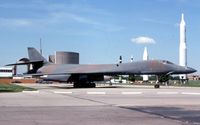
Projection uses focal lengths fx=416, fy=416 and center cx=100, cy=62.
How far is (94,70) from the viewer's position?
2015 inches

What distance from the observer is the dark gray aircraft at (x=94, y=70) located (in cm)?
4734

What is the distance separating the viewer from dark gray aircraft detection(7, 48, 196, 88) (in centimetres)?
4734

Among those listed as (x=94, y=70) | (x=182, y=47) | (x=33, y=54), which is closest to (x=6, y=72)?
(x=182, y=47)

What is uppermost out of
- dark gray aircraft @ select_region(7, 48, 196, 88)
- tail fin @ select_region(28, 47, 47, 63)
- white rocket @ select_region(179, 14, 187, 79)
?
white rocket @ select_region(179, 14, 187, 79)

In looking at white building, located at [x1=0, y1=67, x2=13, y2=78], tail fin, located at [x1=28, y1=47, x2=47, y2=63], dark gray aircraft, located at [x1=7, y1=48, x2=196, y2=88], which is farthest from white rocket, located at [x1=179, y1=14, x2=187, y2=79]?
white building, located at [x1=0, y1=67, x2=13, y2=78]

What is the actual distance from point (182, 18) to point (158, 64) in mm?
54829

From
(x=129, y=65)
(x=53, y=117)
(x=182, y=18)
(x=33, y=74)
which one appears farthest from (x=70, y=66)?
(x=182, y=18)

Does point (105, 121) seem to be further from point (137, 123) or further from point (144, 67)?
point (144, 67)

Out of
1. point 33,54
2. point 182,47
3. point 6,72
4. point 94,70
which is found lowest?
point 94,70

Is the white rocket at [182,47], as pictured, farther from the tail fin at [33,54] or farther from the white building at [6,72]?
the white building at [6,72]

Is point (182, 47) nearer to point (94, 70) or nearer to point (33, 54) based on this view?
point (33, 54)

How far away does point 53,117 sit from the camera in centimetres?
1305

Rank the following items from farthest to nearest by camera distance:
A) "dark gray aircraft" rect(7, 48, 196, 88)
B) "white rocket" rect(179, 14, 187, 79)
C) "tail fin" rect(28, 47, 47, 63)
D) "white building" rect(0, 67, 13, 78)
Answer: "white building" rect(0, 67, 13, 78)
"white rocket" rect(179, 14, 187, 79)
"tail fin" rect(28, 47, 47, 63)
"dark gray aircraft" rect(7, 48, 196, 88)

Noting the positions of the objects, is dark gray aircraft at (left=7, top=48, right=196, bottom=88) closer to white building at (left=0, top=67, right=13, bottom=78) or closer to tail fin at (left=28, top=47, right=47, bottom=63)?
tail fin at (left=28, top=47, right=47, bottom=63)
